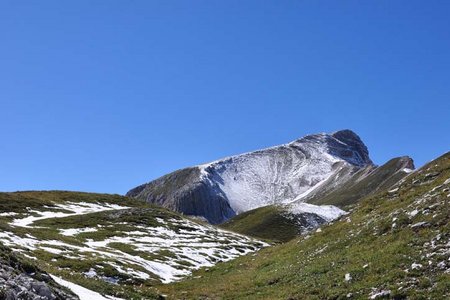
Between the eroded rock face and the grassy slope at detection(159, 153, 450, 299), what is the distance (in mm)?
12940

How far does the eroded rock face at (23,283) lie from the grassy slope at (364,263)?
12940 millimetres

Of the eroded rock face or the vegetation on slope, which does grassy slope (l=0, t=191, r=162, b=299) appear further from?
the eroded rock face

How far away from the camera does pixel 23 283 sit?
50.9 feet

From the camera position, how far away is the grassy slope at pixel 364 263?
69.6 ft

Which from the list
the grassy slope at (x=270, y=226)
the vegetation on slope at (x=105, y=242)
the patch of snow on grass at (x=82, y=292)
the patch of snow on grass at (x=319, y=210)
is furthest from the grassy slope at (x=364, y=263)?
the patch of snow on grass at (x=319, y=210)

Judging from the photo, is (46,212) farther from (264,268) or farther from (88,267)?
(264,268)

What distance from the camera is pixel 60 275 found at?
25.3 meters

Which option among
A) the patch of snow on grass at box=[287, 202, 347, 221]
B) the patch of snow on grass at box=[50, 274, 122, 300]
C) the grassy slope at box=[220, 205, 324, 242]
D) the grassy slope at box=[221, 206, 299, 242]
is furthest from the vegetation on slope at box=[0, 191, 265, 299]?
the patch of snow on grass at box=[287, 202, 347, 221]

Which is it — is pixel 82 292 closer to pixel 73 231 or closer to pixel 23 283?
pixel 23 283

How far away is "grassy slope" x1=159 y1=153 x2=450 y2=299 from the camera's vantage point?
69.6 ft

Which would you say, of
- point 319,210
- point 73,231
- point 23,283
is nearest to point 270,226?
point 319,210

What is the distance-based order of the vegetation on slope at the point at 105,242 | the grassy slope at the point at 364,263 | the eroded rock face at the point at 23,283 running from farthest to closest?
the vegetation on slope at the point at 105,242 < the grassy slope at the point at 364,263 < the eroded rock face at the point at 23,283

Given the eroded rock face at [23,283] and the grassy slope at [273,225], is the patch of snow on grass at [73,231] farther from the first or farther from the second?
the grassy slope at [273,225]

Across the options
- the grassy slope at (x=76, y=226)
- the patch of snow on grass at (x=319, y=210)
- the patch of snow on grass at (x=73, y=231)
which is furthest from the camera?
the patch of snow on grass at (x=319, y=210)
